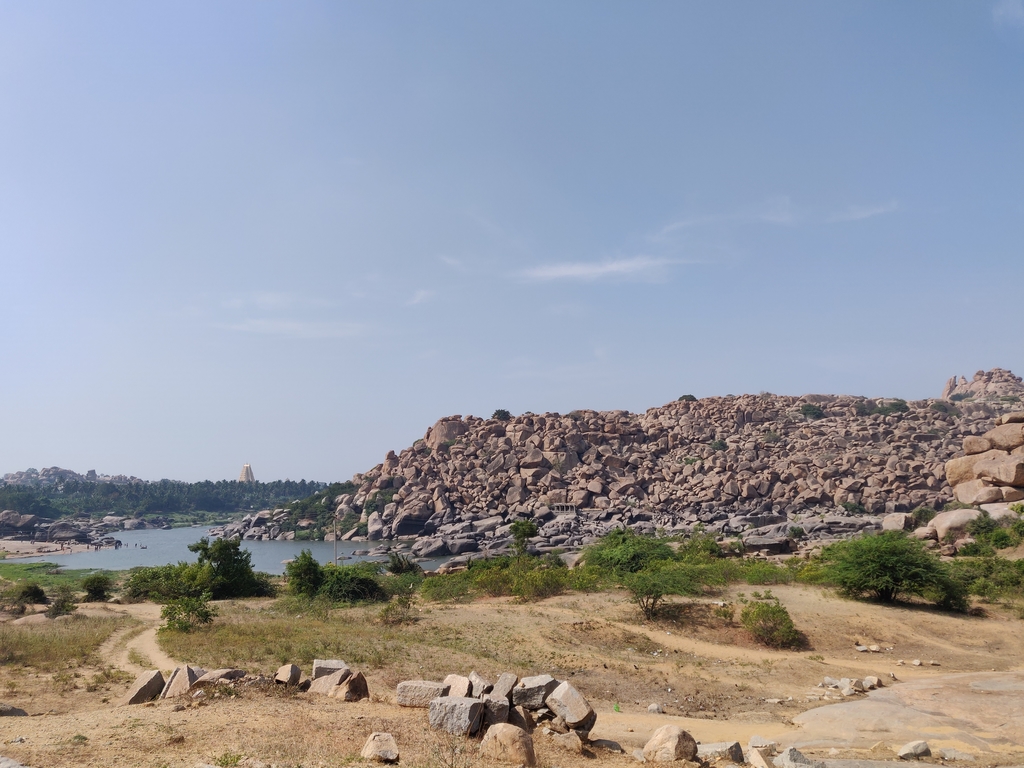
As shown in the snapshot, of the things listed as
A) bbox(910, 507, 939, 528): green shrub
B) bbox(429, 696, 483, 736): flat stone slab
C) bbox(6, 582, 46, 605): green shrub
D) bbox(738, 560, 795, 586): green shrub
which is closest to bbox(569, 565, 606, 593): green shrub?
bbox(738, 560, 795, 586): green shrub

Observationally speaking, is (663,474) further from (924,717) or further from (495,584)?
(924,717)

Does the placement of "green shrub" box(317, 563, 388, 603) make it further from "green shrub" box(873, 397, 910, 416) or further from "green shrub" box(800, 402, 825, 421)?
"green shrub" box(873, 397, 910, 416)

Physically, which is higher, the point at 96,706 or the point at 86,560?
the point at 96,706

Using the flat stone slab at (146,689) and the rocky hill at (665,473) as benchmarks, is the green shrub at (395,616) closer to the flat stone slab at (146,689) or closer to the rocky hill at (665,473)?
the flat stone slab at (146,689)

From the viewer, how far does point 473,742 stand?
305 inches

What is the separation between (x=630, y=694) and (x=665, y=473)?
68.7 m

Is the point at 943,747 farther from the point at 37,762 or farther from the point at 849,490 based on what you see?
the point at 849,490

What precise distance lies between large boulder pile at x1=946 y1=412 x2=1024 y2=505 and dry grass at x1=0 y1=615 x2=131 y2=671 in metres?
49.9

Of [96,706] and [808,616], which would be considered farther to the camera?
[808,616]

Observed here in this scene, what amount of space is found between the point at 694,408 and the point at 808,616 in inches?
3423

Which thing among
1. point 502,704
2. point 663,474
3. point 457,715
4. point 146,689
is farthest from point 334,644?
point 663,474

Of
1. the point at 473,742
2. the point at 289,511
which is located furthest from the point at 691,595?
the point at 289,511

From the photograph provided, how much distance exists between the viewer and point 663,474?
78688 mm

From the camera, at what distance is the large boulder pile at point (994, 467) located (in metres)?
39.9
